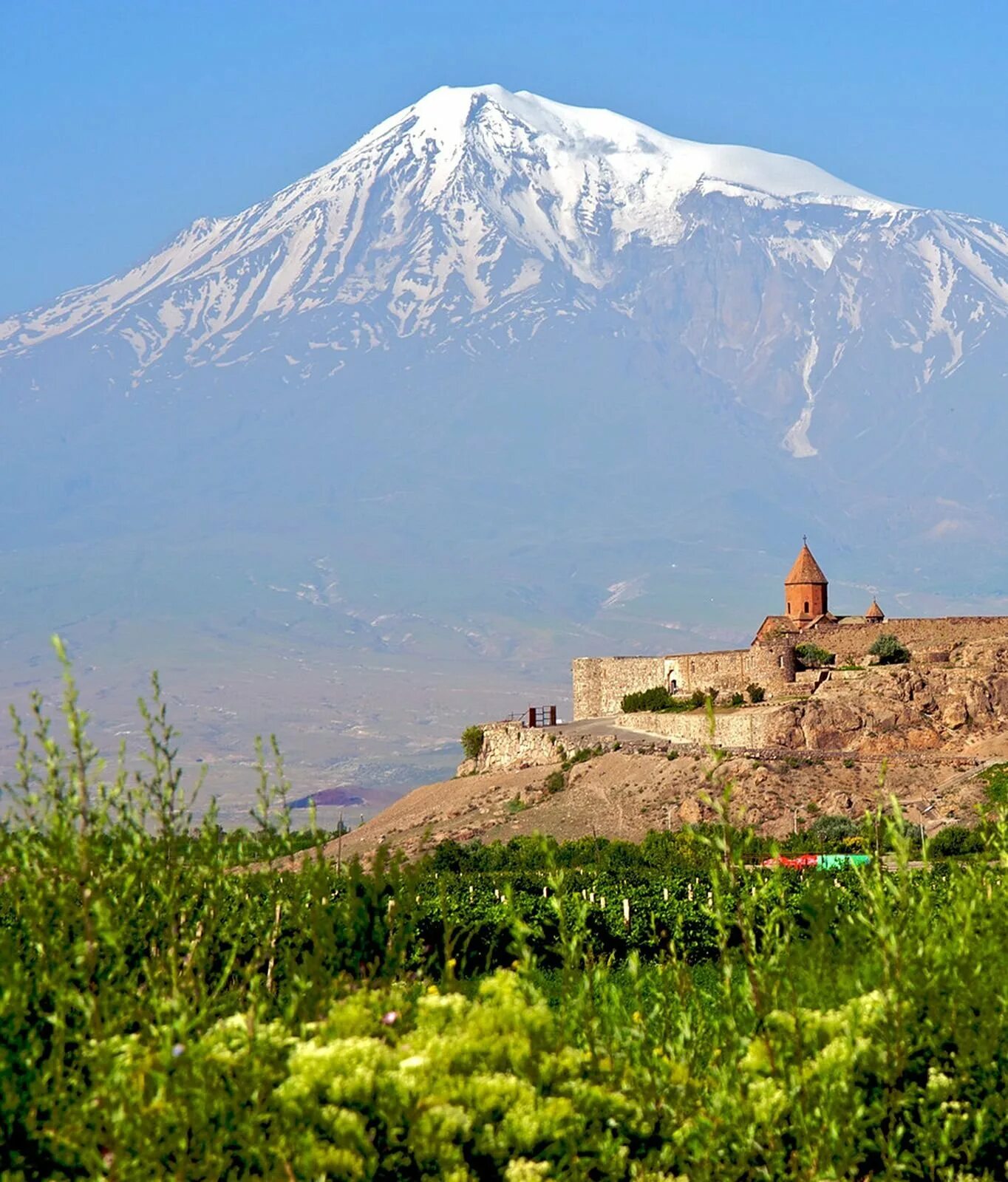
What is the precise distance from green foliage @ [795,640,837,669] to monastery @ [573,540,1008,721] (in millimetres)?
245

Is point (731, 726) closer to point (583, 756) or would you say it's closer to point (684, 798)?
point (583, 756)

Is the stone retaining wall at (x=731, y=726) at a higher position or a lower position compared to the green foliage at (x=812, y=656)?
lower

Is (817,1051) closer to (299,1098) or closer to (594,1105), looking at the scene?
(594,1105)

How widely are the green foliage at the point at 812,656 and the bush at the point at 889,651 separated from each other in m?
1.37

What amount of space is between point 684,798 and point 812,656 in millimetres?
13200

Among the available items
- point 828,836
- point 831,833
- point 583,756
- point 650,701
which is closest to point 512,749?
point 650,701

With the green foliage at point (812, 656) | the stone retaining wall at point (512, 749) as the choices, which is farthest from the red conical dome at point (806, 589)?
the stone retaining wall at point (512, 749)

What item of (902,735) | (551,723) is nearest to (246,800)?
(551,723)

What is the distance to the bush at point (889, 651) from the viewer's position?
55.6 meters

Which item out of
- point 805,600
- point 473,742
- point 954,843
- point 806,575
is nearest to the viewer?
point 954,843

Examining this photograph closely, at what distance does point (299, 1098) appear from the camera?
1030cm

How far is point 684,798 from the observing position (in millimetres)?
45500

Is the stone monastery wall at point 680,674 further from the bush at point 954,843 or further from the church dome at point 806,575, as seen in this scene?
the bush at point 954,843

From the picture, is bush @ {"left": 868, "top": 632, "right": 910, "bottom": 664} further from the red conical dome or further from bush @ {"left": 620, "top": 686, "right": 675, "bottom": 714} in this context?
the red conical dome
